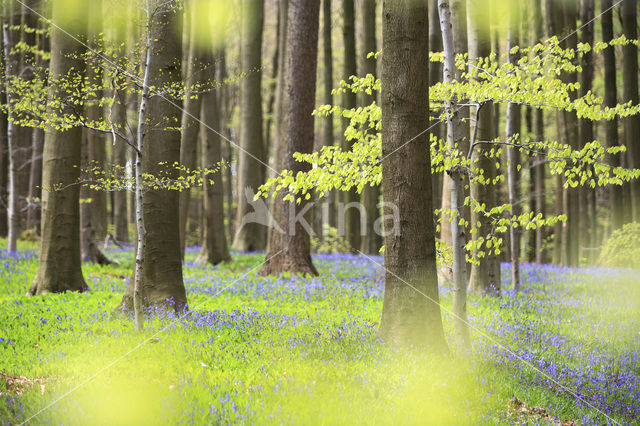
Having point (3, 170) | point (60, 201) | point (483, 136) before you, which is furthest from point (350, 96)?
point (3, 170)

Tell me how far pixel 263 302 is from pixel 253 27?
44.3ft

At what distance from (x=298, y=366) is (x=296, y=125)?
25.9ft

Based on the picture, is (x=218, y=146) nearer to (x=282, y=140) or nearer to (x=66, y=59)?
(x=282, y=140)

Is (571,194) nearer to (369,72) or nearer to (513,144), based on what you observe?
(369,72)

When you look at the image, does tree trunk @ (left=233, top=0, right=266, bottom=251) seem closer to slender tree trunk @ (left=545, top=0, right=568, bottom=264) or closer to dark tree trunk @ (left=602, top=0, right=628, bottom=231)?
slender tree trunk @ (left=545, top=0, right=568, bottom=264)

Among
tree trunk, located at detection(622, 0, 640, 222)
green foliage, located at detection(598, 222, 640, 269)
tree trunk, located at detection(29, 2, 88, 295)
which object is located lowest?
green foliage, located at detection(598, 222, 640, 269)

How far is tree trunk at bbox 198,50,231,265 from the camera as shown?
14977 millimetres

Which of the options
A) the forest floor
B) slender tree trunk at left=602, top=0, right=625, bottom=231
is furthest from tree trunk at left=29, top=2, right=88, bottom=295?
slender tree trunk at left=602, top=0, right=625, bottom=231

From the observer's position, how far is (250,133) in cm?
1852

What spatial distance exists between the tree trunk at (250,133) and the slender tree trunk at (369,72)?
3938 mm

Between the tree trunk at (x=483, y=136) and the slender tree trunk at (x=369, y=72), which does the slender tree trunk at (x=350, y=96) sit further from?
the tree trunk at (x=483, y=136)

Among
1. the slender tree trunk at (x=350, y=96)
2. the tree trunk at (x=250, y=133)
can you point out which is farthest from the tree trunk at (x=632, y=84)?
the tree trunk at (x=250, y=133)

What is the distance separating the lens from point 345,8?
59.3 ft

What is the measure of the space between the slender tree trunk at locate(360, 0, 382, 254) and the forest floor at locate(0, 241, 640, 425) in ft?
28.9
